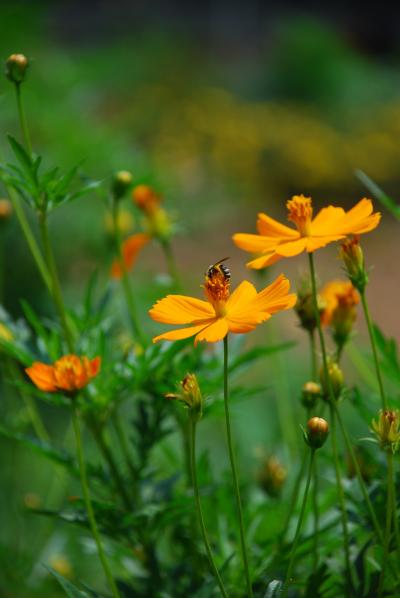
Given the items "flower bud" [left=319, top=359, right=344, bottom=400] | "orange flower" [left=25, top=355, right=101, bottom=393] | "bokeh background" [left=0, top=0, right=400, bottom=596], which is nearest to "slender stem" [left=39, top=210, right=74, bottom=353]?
"orange flower" [left=25, top=355, right=101, bottom=393]

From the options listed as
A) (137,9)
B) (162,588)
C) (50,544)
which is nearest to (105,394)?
(162,588)

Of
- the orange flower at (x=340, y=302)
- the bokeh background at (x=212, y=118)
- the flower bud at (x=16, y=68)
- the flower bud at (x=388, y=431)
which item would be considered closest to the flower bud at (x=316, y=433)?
Result: the flower bud at (x=388, y=431)

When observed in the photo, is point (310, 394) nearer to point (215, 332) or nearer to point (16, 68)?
point (215, 332)

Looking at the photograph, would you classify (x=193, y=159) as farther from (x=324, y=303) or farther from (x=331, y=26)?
(x=324, y=303)

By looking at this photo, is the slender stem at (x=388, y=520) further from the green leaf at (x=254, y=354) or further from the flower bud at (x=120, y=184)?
the flower bud at (x=120, y=184)

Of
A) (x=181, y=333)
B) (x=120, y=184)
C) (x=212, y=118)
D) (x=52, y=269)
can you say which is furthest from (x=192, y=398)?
(x=212, y=118)

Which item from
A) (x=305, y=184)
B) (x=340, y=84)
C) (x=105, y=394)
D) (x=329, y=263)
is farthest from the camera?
(x=340, y=84)
